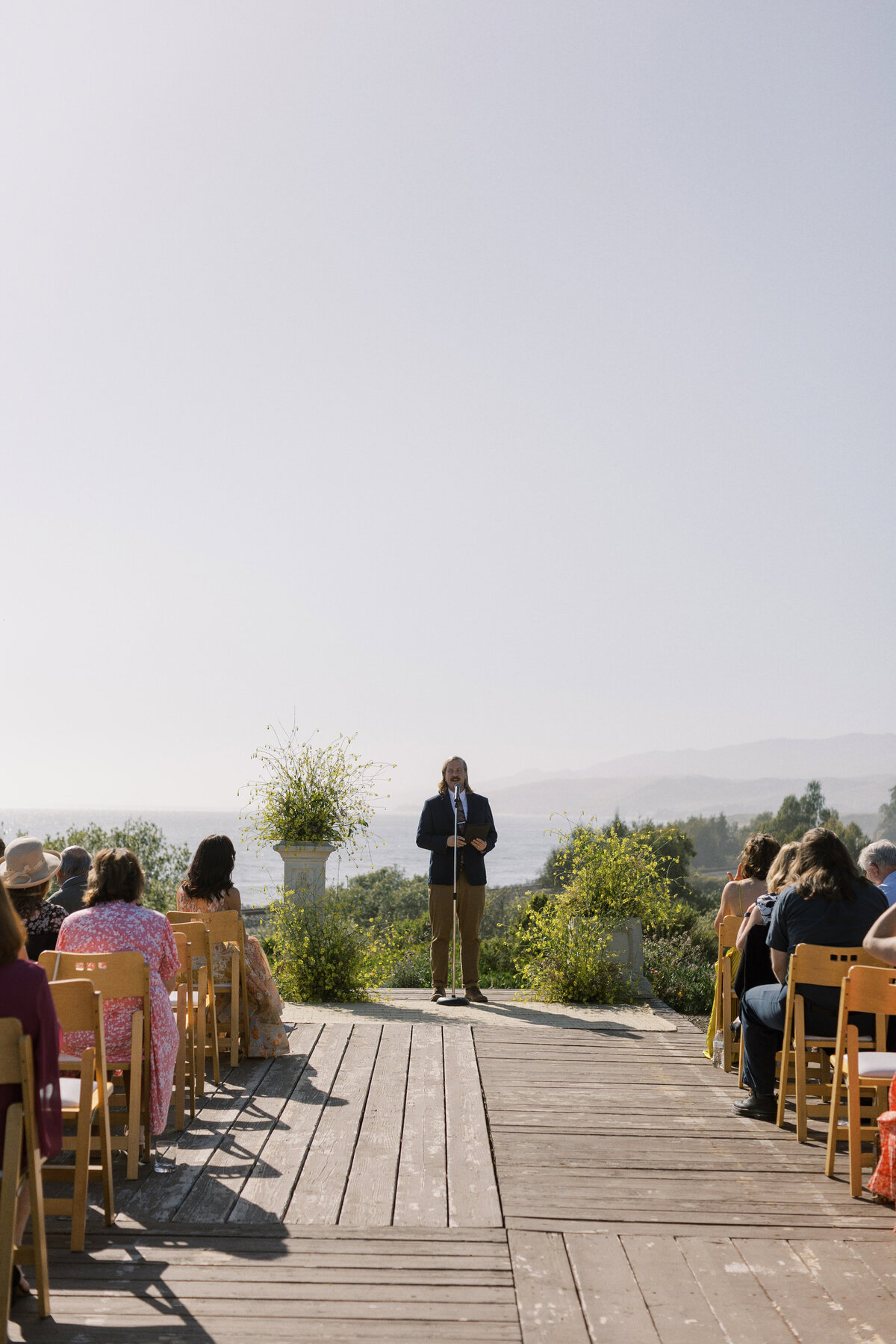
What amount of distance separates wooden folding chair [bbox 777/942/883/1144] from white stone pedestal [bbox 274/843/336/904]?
4810mm

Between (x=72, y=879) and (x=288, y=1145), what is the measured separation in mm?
2016

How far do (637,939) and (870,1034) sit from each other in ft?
12.7

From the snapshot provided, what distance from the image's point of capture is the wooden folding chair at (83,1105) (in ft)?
10.5

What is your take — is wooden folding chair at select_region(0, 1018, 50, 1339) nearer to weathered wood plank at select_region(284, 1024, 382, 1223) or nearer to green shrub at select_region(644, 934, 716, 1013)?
weathered wood plank at select_region(284, 1024, 382, 1223)

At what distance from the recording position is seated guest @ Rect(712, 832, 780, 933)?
592 cm

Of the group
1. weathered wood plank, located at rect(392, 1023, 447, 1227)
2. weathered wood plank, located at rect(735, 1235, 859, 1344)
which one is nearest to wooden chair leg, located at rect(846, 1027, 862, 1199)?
weathered wood plank, located at rect(735, 1235, 859, 1344)

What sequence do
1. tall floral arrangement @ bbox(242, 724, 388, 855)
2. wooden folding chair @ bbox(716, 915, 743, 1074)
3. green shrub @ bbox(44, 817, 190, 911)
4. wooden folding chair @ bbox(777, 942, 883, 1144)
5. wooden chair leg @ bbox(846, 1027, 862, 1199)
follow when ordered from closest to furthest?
wooden chair leg @ bbox(846, 1027, 862, 1199), wooden folding chair @ bbox(777, 942, 883, 1144), wooden folding chair @ bbox(716, 915, 743, 1074), tall floral arrangement @ bbox(242, 724, 388, 855), green shrub @ bbox(44, 817, 190, 911)

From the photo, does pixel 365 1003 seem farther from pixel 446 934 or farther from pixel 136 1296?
pixel 136 1296

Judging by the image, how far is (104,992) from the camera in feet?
12.6

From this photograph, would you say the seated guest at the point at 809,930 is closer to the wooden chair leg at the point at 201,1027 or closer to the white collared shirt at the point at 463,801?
the wooden chair leg at the point at 201,1027

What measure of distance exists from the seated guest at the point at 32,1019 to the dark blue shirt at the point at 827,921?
9.97 feet

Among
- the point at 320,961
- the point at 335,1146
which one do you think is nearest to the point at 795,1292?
the point at 335,1146

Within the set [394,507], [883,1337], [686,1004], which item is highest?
[394,507]

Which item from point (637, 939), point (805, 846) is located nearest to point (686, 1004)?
point (637, 939)
